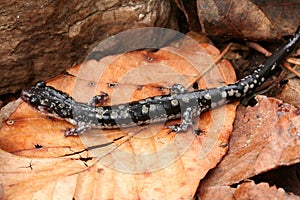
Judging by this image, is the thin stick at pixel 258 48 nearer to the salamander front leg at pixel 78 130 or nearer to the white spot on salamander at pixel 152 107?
the white spot on salamander at pixel 152 107

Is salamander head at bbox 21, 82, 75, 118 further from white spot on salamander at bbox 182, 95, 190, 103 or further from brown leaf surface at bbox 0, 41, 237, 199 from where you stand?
white spot on salamander at bbox 182, 95, 190, 103

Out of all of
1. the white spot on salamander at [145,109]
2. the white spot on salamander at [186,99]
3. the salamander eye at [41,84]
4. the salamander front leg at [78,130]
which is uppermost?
the salamander eye at [41,84]

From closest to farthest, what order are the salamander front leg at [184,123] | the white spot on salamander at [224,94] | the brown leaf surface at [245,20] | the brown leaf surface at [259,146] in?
1. the brown leaf surface at [259,146]
2. the salamander front leg at [184,123]
3. the white spot on salamander at [224,94]
4. the brown leaf surface at [245,20]

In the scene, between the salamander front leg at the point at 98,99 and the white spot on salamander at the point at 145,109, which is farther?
the salamander front leg at the point at 98,99

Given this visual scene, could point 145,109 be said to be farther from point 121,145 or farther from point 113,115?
point 121,145

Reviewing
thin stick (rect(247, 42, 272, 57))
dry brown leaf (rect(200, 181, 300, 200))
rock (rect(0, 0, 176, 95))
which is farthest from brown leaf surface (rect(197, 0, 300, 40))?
dry brown leaf (rect(200, 181, 300, 200))

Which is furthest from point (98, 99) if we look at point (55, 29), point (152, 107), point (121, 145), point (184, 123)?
point (184, 123)

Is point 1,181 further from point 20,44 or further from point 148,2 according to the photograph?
point 148,2

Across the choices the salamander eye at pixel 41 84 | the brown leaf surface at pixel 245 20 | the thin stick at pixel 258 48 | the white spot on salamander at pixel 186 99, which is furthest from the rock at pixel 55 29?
the thin stick at pixel 258 48
